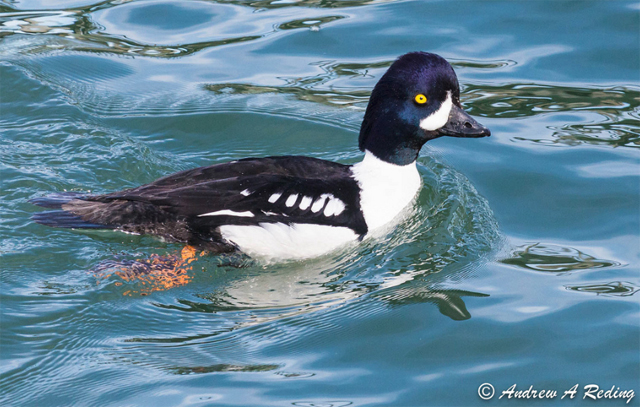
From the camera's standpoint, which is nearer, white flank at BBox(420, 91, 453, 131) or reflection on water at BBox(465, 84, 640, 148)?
white flank at BBox(420, 91, 453, 131)

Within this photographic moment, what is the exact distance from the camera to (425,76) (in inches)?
226

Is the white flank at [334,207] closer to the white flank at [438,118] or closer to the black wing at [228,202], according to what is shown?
the black wing at [228,202]

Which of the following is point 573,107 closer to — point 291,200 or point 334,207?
point 334,207

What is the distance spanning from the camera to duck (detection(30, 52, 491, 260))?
570 cm

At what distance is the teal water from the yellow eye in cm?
107

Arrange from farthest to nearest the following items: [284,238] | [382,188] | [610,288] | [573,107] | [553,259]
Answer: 1. [573,107]
2. [382,188]
3. [553,259]
4. [284,238]
5. [610,288]

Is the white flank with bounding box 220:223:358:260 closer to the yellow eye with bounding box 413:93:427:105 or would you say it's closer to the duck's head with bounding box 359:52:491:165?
the duck's head with bounding box 359:52:491:165

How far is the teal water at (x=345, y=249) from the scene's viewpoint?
15.2ft

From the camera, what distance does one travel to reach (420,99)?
580 centimetres

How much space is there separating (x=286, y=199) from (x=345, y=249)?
0.61 meters

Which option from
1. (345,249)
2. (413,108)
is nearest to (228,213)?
(345,249)

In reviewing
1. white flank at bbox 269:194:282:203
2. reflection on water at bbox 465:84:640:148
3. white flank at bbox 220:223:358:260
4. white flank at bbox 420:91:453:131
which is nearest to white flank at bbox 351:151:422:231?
white flank at bbox 220:223:358:260

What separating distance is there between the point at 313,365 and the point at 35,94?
194 inches

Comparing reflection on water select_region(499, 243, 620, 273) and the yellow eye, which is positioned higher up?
the yellow eye
